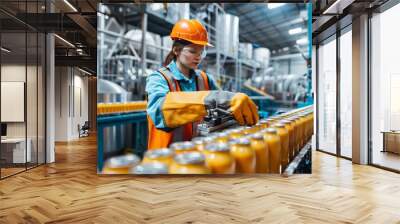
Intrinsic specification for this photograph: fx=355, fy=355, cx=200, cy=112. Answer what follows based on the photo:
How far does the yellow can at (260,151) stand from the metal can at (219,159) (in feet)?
1.13

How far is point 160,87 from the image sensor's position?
480 centimetres

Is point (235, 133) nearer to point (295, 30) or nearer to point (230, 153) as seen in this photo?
point (230, 153)

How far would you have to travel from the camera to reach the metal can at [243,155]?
479 cm

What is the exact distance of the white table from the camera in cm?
547

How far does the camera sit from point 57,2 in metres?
6.12

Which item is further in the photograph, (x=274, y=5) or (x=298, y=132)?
(x=298, y=132)

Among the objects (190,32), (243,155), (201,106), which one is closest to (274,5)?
(190,32)

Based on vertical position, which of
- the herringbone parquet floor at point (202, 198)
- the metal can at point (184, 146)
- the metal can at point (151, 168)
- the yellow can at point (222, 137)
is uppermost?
the yellow can at point (222, 137)

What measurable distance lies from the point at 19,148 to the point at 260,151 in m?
3.88

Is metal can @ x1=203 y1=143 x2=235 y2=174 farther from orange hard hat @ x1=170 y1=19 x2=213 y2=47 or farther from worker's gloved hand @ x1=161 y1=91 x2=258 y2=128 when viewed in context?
orange hard hat @ x1=170 y1=19 x2=213 y2=47

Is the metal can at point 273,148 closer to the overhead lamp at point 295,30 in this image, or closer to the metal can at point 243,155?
the metal can at point 243,155

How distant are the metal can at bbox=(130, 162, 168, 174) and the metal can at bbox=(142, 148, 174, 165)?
0.20 feet

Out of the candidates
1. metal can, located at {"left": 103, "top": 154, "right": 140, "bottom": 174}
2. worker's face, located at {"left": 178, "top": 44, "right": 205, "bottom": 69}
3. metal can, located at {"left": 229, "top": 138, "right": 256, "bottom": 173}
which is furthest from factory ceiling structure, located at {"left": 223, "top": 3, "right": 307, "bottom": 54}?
metal can, located at {"left": 103, "top": 154, "right": 140, "bottom": 174}

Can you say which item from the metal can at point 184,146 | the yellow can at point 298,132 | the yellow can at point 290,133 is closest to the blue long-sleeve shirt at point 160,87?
the metal can at point 184,146
